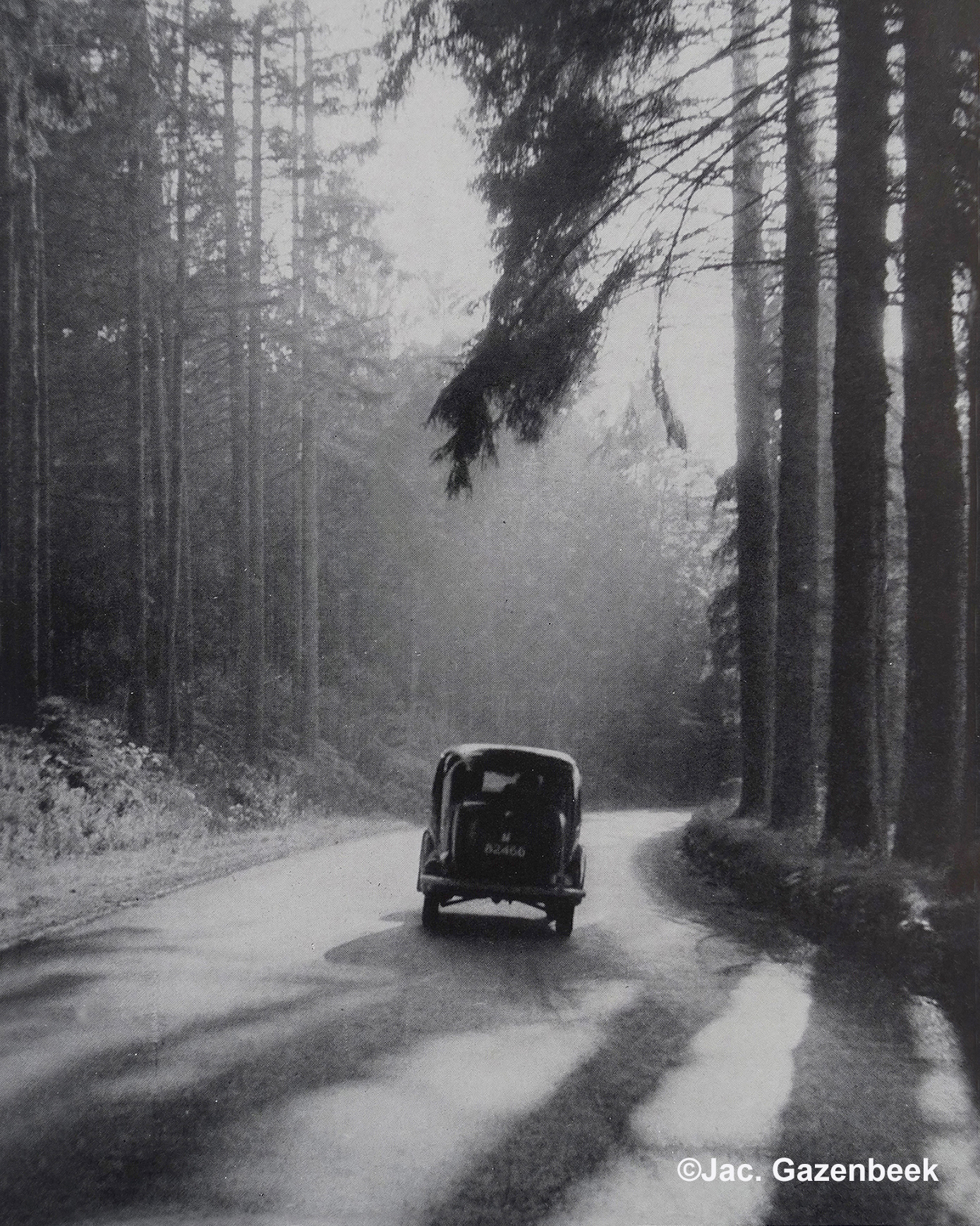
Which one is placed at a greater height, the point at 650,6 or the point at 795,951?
the point at 650,6

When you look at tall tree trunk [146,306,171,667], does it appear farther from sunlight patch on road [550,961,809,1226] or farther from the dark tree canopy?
sunlight patch on road [550,961,809,1226]

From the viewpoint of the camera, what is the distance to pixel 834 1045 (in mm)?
6320

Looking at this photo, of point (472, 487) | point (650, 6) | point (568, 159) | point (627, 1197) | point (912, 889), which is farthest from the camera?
point (472, 487)

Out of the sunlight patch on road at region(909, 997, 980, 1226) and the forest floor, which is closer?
the sunlight patch on road at region(909, 997, 980, 1226)

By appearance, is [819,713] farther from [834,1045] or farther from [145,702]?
[834,1045]

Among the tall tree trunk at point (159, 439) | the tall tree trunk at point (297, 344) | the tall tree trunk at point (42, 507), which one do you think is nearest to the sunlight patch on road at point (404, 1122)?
the tall tree trunk at point (42, 507)

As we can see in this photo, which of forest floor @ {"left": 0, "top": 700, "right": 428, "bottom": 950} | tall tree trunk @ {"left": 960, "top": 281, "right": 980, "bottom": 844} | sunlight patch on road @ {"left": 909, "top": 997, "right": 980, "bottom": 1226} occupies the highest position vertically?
tall tree trunk @ {"left": 960, "top": 281, "right": 980, "bottom": 844}

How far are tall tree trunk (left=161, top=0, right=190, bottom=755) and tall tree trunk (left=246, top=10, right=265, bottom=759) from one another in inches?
64.6

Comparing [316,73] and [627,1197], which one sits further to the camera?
[316,73]

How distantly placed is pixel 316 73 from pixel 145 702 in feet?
48.0

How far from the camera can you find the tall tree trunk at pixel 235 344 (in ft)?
82.8

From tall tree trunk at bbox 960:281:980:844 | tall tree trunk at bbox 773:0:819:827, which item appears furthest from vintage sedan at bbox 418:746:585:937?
tall tree trunk at bbox 773:0:819:827

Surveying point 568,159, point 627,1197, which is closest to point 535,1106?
point 627,1197

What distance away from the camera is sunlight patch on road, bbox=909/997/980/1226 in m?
4.38
